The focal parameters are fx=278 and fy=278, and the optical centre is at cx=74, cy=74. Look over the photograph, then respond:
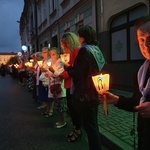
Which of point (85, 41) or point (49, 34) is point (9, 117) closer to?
point (85, 41)

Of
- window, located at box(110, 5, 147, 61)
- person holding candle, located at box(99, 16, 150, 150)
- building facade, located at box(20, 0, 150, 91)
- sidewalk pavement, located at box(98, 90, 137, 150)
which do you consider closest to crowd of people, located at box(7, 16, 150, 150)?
person holding candle, located at box(99, 16, 150, 150)

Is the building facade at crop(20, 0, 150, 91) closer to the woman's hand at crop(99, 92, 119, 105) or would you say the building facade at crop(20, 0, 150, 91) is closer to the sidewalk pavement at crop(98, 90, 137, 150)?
the sidewalk pavement at crop(98, 90, 137, 150)

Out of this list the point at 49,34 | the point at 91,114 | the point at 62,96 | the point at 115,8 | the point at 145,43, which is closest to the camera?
the point at 145,43

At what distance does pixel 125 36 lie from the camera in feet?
32.6

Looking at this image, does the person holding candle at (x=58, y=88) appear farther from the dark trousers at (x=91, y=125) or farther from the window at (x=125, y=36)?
the window at (x=125, y=36)

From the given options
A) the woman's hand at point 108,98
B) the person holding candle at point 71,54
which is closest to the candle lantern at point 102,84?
the woman's hand at point 108,98

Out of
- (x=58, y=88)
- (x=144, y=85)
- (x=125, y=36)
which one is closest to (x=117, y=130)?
(x=58, y=88)

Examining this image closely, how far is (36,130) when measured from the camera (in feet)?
18.7

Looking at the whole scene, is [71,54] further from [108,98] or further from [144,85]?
[144,85]

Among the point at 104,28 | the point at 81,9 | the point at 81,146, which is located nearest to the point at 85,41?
the point at 81,146

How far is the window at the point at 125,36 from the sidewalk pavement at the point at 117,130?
11.6 ft

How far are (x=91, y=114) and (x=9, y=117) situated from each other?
4168 mm

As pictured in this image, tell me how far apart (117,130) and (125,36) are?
5618mm

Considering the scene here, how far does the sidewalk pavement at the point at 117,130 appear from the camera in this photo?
4242 millimetres
